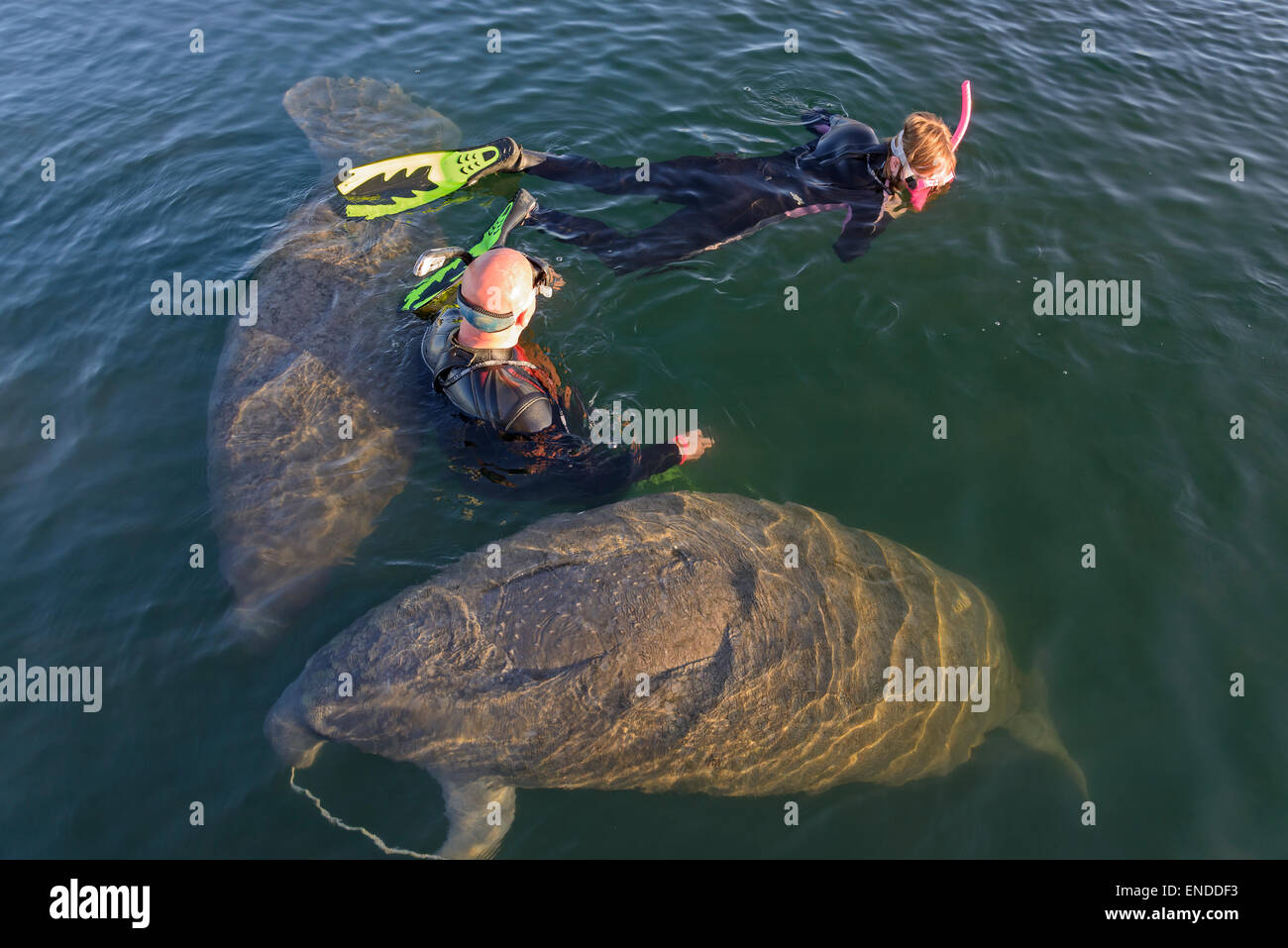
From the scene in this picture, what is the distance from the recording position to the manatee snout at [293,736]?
13.5ft

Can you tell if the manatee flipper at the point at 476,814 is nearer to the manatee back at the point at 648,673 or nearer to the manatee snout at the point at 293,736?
the manatee back at the point at 648,673

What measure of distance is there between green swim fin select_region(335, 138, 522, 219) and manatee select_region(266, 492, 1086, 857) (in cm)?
472

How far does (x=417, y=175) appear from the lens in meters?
7.56

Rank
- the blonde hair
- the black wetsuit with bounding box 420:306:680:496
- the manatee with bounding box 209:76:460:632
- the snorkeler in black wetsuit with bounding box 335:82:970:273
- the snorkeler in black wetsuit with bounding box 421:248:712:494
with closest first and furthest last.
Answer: the snorkeler in black wetsuit with bounding box 421:248:712:494 < the black wetsuit with bounding box 420:306:680:496 < the manatee with bounding box 209:76:460:632 < the blonde hair < the snorkeler in black wetsuit with bounding box 335:82:970:273

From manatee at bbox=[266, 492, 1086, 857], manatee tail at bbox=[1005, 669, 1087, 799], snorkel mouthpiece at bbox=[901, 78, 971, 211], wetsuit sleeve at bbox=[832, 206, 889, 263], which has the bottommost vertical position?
manatee tail at bbox=[1005, 669, 1087, 799]

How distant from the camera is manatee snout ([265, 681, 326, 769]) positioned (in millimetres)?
4117

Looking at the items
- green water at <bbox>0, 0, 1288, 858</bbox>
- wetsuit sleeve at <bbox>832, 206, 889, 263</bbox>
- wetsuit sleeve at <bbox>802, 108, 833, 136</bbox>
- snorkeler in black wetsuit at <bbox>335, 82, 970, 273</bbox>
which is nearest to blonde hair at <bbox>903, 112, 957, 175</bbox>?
snorkeler in black wetsuit at <bbox>335, 82, 970, 273</bbox>

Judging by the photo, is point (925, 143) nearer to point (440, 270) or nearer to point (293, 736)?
point (440, 270)

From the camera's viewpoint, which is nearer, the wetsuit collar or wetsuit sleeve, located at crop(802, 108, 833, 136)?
the wetsuit collar

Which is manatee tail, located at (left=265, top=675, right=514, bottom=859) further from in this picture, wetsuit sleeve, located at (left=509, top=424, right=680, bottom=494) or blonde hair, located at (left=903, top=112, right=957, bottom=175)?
blonde hair, located at (left=903, top=112, right=957, bottom=175)

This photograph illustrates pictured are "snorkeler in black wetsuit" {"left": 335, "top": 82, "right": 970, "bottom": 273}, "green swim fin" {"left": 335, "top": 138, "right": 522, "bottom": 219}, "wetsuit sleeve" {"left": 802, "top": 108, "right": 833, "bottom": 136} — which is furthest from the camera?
"wetsuit sleeve" {"left": 802, "top": 108, "right": 833, "bottom": 136}

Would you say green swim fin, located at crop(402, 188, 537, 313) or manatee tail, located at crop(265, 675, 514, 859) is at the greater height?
green swim fin, located at crop(402, 188, 537, 313)

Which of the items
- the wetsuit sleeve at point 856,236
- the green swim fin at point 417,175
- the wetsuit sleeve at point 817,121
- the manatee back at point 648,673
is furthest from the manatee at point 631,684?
the wetsuit sleeve at point 817,121
